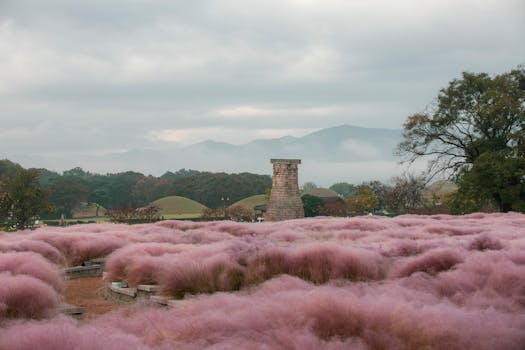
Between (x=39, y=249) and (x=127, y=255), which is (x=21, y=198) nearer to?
(x=39, y=249)

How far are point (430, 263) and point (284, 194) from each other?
3136 cm

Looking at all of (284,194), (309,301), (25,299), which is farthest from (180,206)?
(309,301)

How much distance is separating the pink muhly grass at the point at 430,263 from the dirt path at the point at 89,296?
3.94 metres

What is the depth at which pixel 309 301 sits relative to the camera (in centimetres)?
432

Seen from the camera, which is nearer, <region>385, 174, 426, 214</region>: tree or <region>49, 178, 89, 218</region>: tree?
<region>385, 174, 426, 214</region>: tree

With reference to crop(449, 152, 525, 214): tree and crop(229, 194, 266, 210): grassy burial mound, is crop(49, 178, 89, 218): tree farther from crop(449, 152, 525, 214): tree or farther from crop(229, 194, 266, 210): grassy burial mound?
crop(449, 152, 525, 214): tree

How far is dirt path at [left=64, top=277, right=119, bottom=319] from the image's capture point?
749cm

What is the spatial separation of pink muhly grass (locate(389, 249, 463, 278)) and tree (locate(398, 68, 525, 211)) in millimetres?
25210

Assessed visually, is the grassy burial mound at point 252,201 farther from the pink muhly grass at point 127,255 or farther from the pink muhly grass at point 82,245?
the pink muhly grass at point 127,255

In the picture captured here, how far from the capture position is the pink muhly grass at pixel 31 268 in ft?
Result: 22.3

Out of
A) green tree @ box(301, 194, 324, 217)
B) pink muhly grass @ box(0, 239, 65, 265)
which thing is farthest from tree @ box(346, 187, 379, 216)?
pink muhly grass @ box(0, 239, 65, 265)

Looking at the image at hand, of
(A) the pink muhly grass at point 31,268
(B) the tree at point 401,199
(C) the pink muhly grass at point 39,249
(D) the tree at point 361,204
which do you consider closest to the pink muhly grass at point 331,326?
(A) the pink muhly grass at point 31,268

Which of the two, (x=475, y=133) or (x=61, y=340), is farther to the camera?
(x=475, y=133)

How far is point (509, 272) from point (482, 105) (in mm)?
30393
